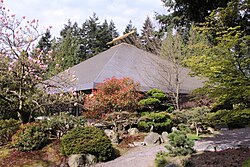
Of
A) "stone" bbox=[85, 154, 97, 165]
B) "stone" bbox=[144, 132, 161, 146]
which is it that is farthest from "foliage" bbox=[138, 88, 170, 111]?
"stone" bbox=[85, 154, 97, 165]

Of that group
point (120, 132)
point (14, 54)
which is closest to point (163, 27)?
point (120, 132)

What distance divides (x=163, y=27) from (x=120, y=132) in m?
15.6

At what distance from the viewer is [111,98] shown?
9.54m

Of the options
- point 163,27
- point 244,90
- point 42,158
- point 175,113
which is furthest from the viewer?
point 163,27

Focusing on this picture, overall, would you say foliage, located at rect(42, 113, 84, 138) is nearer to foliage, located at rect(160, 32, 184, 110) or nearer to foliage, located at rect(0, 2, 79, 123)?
foliage, located at rect(0, 2, 79, 123)

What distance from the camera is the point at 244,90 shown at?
212 inches

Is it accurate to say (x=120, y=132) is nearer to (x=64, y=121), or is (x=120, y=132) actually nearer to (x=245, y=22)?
(x=64, y=121)

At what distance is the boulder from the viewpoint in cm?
612

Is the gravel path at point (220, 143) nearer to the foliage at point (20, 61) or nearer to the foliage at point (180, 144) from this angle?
the foliage at point (180, 144)

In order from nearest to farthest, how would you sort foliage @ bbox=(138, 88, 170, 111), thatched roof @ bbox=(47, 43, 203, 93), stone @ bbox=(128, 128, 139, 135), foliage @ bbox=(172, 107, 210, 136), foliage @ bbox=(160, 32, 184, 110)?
foliage @ bbox=(172, 107, 210, 136) → stone @ bbox=(128, 128, 139, 135) → foliage @ bbox=(138, 88, 170, 111) → thatched roof @ bbox=(47, 43, 203, 93) → foliage @ bbox=(160, 32, 184, 110)

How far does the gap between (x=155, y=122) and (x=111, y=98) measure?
2197 millimetres

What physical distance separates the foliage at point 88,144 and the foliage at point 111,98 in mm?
2698

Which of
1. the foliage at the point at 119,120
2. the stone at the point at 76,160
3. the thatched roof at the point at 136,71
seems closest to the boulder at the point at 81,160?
the stone at the point at 76,160

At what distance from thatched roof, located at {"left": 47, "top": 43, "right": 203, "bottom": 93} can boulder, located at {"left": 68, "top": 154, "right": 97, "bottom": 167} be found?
5254 mm
